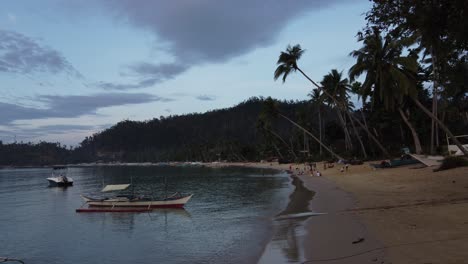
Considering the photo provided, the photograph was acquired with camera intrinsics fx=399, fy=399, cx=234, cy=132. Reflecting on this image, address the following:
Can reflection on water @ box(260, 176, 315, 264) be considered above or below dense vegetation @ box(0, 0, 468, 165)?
below

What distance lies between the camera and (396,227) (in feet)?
45.2

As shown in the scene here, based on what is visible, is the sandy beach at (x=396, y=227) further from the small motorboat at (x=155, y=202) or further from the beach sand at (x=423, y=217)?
the small motorboat at (x=155, y=202)

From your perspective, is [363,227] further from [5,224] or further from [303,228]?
[5,224]

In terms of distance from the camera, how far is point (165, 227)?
2316 cm

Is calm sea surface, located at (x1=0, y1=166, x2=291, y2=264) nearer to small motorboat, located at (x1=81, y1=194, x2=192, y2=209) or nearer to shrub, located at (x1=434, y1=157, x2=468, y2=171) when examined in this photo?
small motorboat, located at (x1=81, y1=194, x2=192, y2=209)

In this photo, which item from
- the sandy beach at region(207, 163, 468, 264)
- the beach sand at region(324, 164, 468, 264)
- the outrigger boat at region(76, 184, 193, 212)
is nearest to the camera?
the beach sand at region(324, 164, 468, 264)

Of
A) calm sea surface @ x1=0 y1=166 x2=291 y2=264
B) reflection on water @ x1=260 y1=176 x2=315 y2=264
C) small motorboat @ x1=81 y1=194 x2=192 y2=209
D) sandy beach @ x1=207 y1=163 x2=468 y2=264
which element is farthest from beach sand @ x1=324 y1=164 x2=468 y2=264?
small motorboat @ x1=81 y1=194 x2=192 y2=209

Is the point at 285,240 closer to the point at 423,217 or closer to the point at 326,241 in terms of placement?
the point at 326,241

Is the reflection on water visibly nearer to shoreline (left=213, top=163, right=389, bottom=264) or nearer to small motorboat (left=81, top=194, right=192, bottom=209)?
shoreline (left=213, top=163, right=389, bottom=264)

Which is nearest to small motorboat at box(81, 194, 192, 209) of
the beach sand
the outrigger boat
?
the outrigger boat

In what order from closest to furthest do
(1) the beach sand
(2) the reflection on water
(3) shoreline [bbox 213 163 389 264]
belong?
1. (1) the beach sand
2. (3) shoreline [bbox 213 163 389 264]
3. (2) the reflection on water

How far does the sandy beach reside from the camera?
1015cm

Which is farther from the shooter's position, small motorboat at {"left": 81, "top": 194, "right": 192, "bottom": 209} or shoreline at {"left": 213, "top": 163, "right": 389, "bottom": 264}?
small motorboat at {"left": 81, "top": 194, "right": 192, "bottom": 209}

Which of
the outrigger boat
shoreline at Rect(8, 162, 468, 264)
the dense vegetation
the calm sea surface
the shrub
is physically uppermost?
the dense vegetation
